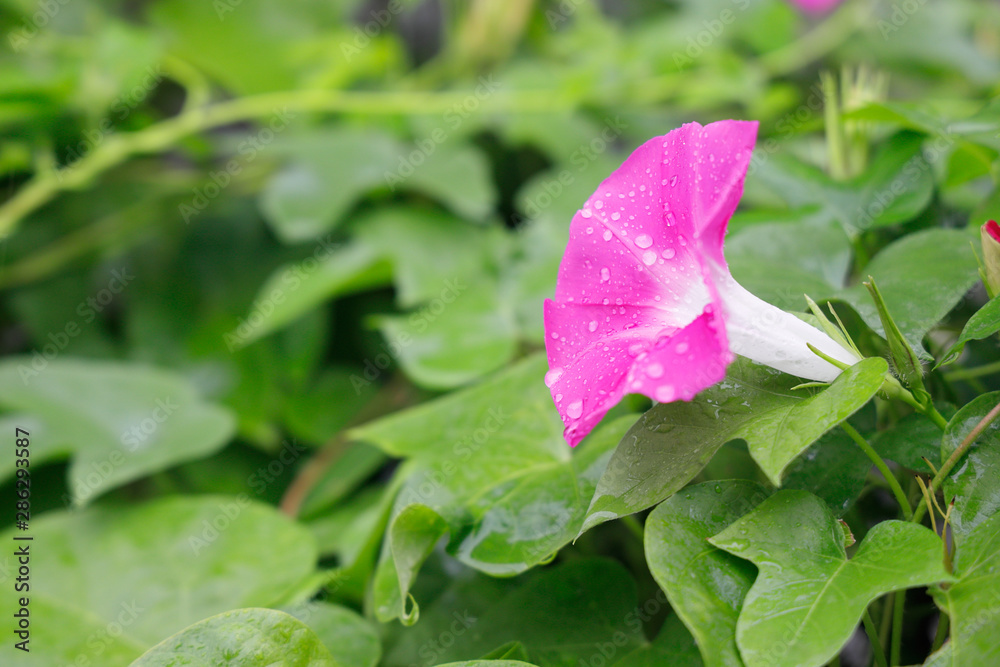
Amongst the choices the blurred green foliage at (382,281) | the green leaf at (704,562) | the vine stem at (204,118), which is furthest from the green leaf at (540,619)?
the vine stem at (204,118)

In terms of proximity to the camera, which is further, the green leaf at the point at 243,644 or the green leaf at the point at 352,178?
the green leaf at the point at 352,178

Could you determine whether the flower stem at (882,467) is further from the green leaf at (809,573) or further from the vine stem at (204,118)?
the vine stem at (204,118)

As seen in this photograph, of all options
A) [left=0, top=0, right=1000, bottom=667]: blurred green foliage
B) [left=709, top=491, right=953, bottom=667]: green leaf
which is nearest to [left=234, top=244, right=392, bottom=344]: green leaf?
[left=0, top=0, right=1000, bottom=667]: blurred green foliage

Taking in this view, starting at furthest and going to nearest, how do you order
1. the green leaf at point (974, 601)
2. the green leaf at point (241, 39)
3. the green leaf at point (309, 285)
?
the green leaf at point (241, 39)
the green leaf at point (309, 285)
the green leaf at point (974, 601)

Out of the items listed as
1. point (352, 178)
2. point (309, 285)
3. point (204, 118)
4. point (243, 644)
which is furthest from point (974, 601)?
point (204, 118)

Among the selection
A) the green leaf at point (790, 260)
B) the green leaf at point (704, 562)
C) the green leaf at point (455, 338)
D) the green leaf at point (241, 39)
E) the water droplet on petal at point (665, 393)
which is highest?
the green leaf at point (241, 39)

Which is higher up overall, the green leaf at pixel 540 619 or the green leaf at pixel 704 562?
the green leaf at pixel 704 562

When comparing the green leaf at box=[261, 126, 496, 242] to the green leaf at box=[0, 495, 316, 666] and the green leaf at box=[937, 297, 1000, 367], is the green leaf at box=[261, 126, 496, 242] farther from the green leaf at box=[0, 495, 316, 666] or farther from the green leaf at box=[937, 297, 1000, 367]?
the green leaf at box=[937, 297, 1000, 367]
